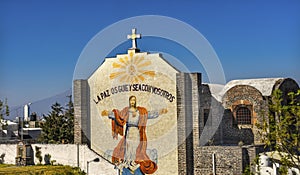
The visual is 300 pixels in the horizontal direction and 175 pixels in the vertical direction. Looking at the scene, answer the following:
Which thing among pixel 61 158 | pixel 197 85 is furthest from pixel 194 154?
pixel 61 158

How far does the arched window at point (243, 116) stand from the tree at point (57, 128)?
12.8 meters

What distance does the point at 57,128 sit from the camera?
109ft

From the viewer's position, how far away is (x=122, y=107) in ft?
83.4

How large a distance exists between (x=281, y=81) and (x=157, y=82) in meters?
6.68

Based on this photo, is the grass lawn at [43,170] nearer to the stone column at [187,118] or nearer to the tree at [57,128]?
the stone column at [187,118]

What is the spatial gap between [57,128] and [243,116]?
46.8 feet

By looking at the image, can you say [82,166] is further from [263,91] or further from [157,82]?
[263,91]

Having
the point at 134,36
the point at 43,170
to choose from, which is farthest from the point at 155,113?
the point at 43,170

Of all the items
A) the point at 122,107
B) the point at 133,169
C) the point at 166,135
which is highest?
the point at 122,107

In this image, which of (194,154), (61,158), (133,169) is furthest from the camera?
(61,158)

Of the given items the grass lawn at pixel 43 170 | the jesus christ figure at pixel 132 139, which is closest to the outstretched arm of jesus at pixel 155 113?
the jesus christ figure at pixel 132 139

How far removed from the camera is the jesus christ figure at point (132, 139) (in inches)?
962

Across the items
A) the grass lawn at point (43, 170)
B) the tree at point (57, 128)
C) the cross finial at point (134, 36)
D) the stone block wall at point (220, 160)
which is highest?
the cross finial at point (134, 36)

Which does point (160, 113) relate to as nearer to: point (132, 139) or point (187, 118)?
point (187, 118)
